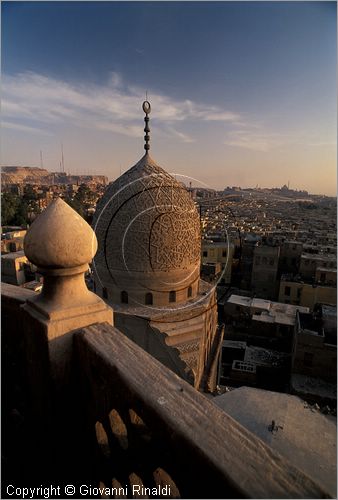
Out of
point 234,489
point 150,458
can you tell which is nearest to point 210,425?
point 234,489

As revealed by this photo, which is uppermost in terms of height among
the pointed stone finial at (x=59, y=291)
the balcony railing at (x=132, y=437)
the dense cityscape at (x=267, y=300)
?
the pointed stone finial at (x=59, y=291)

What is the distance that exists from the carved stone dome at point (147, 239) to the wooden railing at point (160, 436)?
665cm

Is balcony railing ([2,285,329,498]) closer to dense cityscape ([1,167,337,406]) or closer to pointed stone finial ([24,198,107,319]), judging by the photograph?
pointed stone finial ([24,198,107,319])

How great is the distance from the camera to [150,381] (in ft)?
3.62

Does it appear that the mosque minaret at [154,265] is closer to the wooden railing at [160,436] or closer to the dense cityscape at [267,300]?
the dense cityscape at [267,300]

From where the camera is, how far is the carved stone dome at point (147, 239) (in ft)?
26.6

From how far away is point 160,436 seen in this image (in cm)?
100

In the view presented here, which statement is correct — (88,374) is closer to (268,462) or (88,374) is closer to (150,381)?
(150,381)

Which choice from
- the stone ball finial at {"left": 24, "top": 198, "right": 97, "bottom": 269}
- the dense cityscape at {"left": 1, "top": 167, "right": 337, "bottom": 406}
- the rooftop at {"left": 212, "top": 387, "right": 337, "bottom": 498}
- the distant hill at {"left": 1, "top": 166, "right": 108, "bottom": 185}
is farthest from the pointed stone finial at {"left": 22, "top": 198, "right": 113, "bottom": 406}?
the distant hill at {"left": 1, "top": 166, "right": 108, "bottom": 185}

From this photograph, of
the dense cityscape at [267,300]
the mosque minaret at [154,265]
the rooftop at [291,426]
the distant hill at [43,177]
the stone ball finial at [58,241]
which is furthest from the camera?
the distant hill at [43,177]

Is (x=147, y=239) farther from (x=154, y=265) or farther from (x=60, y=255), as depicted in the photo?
(x=60, y=255)

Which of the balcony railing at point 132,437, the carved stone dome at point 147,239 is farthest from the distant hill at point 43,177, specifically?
the balcony railing at point 132,437

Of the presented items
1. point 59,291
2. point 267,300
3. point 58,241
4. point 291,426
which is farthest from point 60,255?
point 267,300

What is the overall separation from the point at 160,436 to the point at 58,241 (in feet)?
2.83
